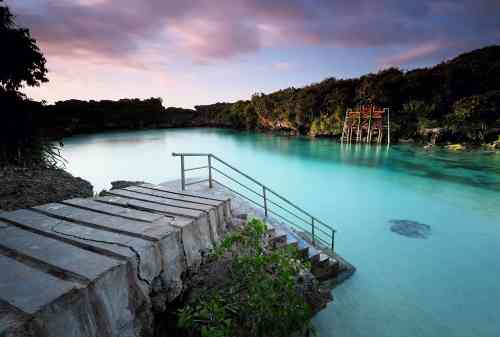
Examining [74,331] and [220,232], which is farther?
[220,232]

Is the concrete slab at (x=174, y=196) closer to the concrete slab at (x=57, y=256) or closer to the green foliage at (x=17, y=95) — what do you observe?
the concrete slab at (x=57, y=256)

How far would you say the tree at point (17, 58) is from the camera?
6586 millimetres

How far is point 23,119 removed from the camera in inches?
291

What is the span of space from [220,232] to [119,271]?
153 cm

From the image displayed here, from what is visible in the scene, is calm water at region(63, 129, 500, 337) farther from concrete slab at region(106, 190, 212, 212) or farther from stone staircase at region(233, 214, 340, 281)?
concrete slab at region(106, 190, 212, 212)

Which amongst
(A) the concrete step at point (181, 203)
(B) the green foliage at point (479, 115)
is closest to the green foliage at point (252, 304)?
(A) the concrete step at point (181, 203)

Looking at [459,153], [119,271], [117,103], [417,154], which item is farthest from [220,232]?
[117,103]

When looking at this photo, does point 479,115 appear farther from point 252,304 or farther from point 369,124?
point 252,304

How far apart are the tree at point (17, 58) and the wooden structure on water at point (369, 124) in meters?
32.6

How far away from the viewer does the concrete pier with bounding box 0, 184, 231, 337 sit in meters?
1.26

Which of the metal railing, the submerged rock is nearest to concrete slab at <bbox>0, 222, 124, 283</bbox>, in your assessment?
the metal railing

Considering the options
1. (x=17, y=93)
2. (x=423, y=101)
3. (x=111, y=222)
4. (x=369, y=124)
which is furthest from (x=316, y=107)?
(x=111, y=222)

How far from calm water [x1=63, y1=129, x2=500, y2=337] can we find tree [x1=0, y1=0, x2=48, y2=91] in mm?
10146

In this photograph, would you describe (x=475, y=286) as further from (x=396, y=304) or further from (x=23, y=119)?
(x=23, y=119)
